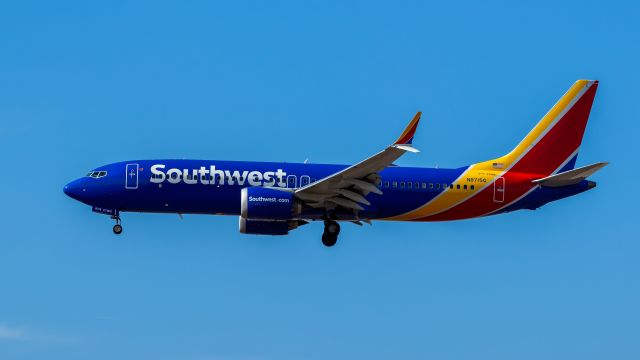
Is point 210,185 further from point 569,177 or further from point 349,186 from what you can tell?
point 569,177

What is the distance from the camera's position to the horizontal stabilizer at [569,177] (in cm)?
6112

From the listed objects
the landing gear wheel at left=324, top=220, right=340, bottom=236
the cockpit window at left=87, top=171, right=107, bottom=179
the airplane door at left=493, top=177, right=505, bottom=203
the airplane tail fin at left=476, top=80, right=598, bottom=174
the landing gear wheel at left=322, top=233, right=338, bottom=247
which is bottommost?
the landing gear wheel at left=322, top=233, right=338, bottom=247

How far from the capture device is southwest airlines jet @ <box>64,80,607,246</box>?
6000 cm

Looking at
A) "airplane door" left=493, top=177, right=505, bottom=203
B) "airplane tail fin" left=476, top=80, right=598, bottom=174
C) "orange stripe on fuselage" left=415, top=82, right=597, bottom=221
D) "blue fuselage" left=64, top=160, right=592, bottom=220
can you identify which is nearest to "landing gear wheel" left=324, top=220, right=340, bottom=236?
"blue fuselage" left=64, top=160, right=592, bottom=220

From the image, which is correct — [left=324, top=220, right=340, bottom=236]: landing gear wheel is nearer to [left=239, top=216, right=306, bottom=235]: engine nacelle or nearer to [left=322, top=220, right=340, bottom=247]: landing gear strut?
[left=322, top=220, right=340, bottom=247]: landing gear strut

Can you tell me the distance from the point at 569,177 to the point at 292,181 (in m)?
13.8

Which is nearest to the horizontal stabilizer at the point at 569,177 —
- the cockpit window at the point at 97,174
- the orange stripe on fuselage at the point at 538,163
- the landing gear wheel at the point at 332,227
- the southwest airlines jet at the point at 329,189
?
the southwest airlines jet at the point at 329,189

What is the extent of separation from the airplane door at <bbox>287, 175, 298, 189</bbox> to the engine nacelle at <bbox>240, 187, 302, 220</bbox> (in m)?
1.51

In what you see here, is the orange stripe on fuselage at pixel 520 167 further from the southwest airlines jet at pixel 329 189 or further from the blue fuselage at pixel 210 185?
the blue fuselage at pixel 210 185

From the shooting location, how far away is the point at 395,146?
54594 mm

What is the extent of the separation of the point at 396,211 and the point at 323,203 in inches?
155

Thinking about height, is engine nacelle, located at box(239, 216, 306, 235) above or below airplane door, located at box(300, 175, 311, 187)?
below

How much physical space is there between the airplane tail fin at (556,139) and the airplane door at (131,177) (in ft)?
57.0

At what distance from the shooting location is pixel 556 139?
66.0 meters
